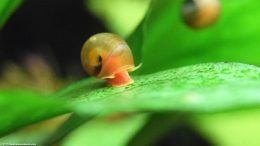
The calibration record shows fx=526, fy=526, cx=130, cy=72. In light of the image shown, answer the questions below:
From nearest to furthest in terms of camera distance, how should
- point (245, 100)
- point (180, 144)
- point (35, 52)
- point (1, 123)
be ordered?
point (245, 100) → point (1, 123) → point (180, 144) → point (35, 52)

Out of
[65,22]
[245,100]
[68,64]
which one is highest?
[65,22]

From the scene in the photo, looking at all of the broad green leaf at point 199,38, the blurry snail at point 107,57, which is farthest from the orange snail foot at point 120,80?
the broad green leaf at point 199,38

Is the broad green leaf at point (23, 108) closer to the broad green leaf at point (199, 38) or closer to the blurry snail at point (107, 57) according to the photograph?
the blurry snail at point (107, 57)

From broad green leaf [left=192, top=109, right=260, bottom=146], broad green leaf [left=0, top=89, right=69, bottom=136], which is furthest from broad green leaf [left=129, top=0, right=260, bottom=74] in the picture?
broad green leaf [left=192, top=109, right=260, bottom=146]

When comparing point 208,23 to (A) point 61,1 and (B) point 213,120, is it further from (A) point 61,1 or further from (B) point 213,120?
(A) point 61,1

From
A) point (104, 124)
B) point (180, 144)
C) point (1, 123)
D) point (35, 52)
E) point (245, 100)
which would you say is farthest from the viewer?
point (35, 52)

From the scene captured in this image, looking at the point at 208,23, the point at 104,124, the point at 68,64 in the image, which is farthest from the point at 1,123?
the point at 68,64
